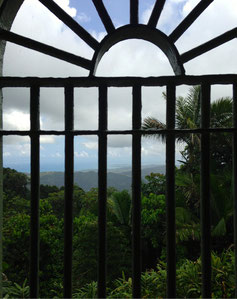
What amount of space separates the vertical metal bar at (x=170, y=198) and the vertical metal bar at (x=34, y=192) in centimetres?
88

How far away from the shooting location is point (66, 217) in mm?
1619

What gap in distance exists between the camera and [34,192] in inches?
63.3

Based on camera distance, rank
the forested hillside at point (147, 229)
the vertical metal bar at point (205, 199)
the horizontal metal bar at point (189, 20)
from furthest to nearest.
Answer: the forested hillside at point (147, 229), the horizontal metal bar at point (189, 20), the vertical metal bar at point (205, 199)

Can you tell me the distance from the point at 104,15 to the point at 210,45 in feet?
2.63

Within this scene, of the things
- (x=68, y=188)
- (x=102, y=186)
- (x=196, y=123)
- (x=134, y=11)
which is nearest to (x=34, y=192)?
(x=68, y=188)

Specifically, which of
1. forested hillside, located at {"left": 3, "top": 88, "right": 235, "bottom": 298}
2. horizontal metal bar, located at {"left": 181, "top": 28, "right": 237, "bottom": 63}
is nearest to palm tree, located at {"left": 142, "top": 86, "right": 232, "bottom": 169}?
forested hillside, located at {"left": 3, "top": 88, "right": 235, "bottom": 298}

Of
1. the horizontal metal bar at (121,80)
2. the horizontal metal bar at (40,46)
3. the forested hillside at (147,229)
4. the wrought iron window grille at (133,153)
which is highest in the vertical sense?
the horizontal metal bar at (40,46)

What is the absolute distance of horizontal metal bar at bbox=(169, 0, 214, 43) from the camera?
1729mm

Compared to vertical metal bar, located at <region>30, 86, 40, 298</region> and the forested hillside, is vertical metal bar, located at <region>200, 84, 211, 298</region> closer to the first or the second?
vertical metal bar, located at <region>30, 86, 40, 298</region>

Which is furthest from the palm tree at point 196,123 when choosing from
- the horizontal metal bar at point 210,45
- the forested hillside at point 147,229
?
the horizontal metal bar at point 210,45

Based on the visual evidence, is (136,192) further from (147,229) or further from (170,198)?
(147,229)

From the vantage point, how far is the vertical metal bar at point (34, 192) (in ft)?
5.26

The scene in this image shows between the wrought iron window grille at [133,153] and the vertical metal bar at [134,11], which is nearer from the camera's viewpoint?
the wrought iron window grille at [133,153]

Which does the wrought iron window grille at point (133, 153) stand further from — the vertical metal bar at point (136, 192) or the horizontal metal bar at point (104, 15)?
the horizontal metal bar at point (104, 15)
